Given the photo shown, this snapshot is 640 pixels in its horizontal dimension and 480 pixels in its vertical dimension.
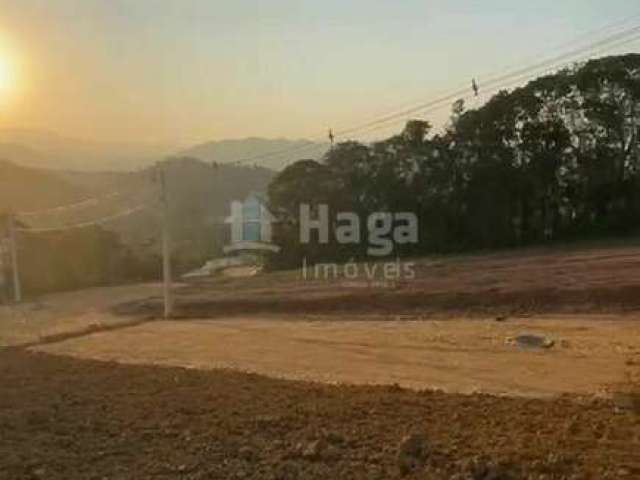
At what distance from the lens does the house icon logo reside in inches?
1352

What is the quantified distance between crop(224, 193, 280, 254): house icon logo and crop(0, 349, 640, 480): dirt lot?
2234 centimetres

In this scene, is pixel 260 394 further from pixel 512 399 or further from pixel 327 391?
pixel 512 399

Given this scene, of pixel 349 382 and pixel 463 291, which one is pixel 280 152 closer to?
pixel 463 291

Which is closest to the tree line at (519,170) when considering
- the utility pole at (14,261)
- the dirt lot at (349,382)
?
the dirt lot at (349,382)

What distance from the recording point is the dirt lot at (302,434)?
722cm

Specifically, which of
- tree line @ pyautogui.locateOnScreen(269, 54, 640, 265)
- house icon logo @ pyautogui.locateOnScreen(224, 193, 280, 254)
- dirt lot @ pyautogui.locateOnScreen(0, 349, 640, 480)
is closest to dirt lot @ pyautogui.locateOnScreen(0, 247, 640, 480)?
dirt lot @ pyautogui.locateOnScreen(0, 349, 640, 480)

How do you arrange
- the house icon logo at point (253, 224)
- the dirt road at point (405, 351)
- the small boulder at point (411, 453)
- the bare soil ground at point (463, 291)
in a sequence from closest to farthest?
the small boulder at point (411, 453) < the dirt road at point (405, 351) < the bare soil ground at point (463, 291) < the house icon logo at point (253, 224)

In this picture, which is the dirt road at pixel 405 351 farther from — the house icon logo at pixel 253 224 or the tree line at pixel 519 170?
the house icon logo at pixel 253 224

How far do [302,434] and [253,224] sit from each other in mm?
→ 27240

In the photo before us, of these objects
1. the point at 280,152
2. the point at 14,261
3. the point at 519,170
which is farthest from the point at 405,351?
the point at 280,152

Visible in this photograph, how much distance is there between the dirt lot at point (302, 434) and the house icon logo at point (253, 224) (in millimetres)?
22343

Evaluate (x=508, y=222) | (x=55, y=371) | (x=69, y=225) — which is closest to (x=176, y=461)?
(x=55, y=371)

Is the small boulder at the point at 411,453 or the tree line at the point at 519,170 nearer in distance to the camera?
the small boulder at the point at 411,453

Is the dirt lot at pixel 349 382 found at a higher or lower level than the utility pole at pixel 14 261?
lower
